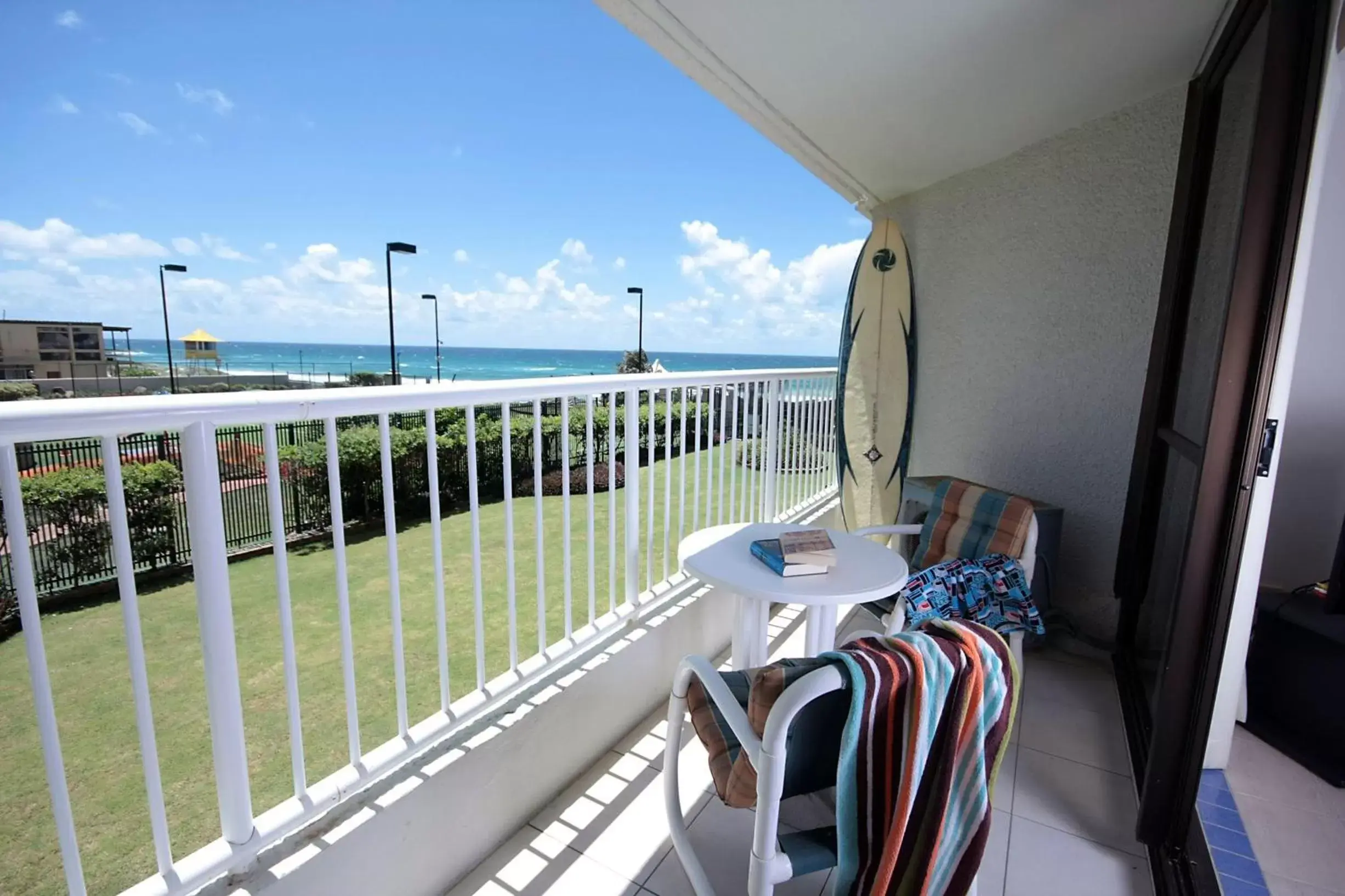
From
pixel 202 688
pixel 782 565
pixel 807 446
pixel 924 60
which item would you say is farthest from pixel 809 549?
pixel 202 688

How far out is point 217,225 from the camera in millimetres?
39031

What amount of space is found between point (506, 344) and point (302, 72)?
26.4 m

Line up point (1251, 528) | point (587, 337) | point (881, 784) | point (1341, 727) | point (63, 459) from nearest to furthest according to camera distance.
→ point (881, 784), point (1251, 528), point (1341, 727), point (63, 459), point (587, 337)

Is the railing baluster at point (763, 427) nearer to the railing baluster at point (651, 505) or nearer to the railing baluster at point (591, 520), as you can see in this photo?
the railing baluster at point (651, 505)

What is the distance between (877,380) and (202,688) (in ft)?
14.7

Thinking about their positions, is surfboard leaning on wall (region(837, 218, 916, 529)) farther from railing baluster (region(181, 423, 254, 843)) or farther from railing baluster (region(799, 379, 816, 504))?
railing baluster (region(181, 423, 254, 843))

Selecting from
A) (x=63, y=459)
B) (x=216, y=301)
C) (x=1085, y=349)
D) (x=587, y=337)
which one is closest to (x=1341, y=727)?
(x=1085, y=349)

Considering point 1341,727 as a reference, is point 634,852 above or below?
below

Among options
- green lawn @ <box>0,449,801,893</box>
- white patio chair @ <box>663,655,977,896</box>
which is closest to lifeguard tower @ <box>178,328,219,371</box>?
green lawn @ <box>0,449,801,893</box>

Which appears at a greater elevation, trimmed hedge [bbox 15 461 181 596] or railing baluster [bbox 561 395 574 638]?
railing baluster [bbox 561 395 574 638]

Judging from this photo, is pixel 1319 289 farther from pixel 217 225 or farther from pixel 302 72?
pixel 217 225

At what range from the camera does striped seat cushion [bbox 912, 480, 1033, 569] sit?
2.29 metres

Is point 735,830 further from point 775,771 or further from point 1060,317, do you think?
point 1060,317

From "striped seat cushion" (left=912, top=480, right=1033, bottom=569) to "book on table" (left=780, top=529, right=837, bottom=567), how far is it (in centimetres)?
83
